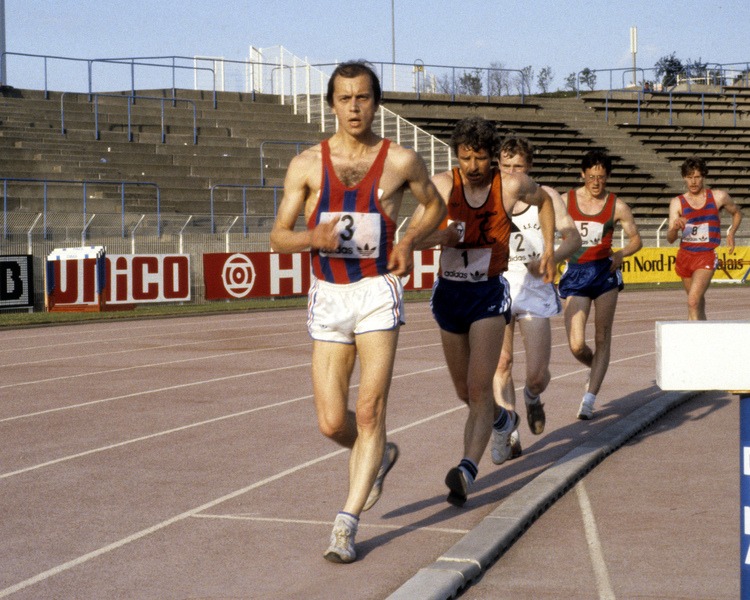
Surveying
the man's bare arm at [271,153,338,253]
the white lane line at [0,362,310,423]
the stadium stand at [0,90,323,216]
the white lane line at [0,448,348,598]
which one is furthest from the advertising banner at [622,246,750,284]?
the man's bare arm at [271,153,338,253]

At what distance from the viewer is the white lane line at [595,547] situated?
15.7 ft

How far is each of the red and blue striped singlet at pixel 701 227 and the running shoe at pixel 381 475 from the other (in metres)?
7.16

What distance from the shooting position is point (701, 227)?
12.5 metres

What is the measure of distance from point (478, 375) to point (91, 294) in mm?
18012

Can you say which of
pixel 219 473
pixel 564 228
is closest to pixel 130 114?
pixel 564 228

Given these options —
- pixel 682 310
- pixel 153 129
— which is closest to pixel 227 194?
pixel 153 129

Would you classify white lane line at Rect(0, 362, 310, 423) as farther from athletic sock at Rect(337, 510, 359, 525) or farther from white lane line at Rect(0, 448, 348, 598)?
athletic sock at Rect(337, 510, 359, 525)

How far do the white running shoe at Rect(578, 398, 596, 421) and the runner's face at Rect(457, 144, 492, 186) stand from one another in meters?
3.37

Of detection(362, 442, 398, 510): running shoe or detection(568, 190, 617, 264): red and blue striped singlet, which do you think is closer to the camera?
detection(362, 442, 398, 510): running shoe

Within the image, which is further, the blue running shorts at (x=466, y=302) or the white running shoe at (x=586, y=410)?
the white running shoe at (x=586, y=410)

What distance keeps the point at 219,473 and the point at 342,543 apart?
2.24 meters

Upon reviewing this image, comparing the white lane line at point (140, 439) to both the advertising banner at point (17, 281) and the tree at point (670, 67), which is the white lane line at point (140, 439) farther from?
the tree at point (670, 67)

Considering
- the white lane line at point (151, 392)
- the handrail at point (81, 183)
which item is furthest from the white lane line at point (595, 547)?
the handrail at point (81, 183)

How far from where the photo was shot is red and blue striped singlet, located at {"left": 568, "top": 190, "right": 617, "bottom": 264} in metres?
9.75
